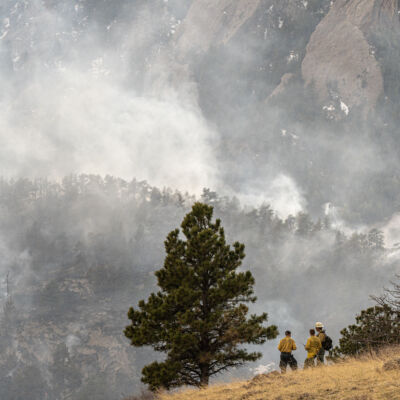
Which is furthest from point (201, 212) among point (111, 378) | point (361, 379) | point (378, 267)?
point (378, 267)

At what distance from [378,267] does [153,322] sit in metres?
184

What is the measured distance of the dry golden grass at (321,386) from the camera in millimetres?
13383

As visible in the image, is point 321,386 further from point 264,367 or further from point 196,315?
point 264,367

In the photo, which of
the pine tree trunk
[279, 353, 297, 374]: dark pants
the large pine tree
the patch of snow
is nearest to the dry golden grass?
[279, 353, 297, 374]: dark pants

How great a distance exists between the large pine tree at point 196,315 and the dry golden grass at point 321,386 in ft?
12.6

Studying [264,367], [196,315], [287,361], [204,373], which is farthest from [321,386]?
[264,367]

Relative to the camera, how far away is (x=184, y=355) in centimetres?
2286

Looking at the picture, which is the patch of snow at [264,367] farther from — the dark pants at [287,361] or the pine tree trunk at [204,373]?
the dark pants at [287,361]

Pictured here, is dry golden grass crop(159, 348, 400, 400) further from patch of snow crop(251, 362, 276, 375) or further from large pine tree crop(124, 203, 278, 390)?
patch of snow crop(251, 362, 276, 375)

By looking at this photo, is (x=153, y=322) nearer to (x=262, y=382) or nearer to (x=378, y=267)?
(x=262, y=382)

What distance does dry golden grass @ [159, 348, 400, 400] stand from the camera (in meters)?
13.4

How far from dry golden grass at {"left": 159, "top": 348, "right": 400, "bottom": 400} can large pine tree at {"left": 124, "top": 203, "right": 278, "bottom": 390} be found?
3.84 metres

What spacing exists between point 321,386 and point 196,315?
874 centimetres

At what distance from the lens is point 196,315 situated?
22828 mm
